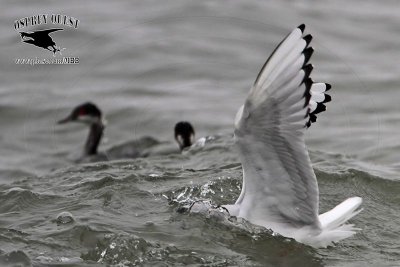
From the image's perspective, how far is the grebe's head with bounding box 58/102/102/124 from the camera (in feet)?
36.0

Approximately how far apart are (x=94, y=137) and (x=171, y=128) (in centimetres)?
100

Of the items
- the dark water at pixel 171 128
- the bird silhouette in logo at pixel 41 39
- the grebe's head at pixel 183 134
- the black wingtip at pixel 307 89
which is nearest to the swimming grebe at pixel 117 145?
the grebe's head at pixel 183 134

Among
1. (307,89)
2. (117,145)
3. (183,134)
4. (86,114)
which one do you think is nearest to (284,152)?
(307,89)

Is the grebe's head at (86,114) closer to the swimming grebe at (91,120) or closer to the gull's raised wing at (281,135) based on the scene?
the swimming grebe at (91,120)

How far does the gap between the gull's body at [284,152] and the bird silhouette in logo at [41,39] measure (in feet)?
21.2

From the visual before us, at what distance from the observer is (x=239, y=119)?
580 centimetres

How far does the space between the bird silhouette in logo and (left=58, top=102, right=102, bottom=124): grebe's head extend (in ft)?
5.44

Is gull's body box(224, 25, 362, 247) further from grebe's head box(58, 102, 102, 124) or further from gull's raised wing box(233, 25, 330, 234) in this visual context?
grebe's head box(58, 102, 102, 124)

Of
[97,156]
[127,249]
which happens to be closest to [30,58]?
[97,156]

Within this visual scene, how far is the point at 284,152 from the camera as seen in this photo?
237 inches

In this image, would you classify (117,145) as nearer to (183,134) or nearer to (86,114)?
(86,114)

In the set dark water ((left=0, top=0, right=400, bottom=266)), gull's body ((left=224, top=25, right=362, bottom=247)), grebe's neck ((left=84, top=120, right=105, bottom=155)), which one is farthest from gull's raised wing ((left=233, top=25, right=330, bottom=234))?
grebe's neck ((left=84, top=120, right=105, bottom=155))

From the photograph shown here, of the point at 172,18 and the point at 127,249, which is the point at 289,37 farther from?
the point at 172,18

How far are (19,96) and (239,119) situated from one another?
6.80m
